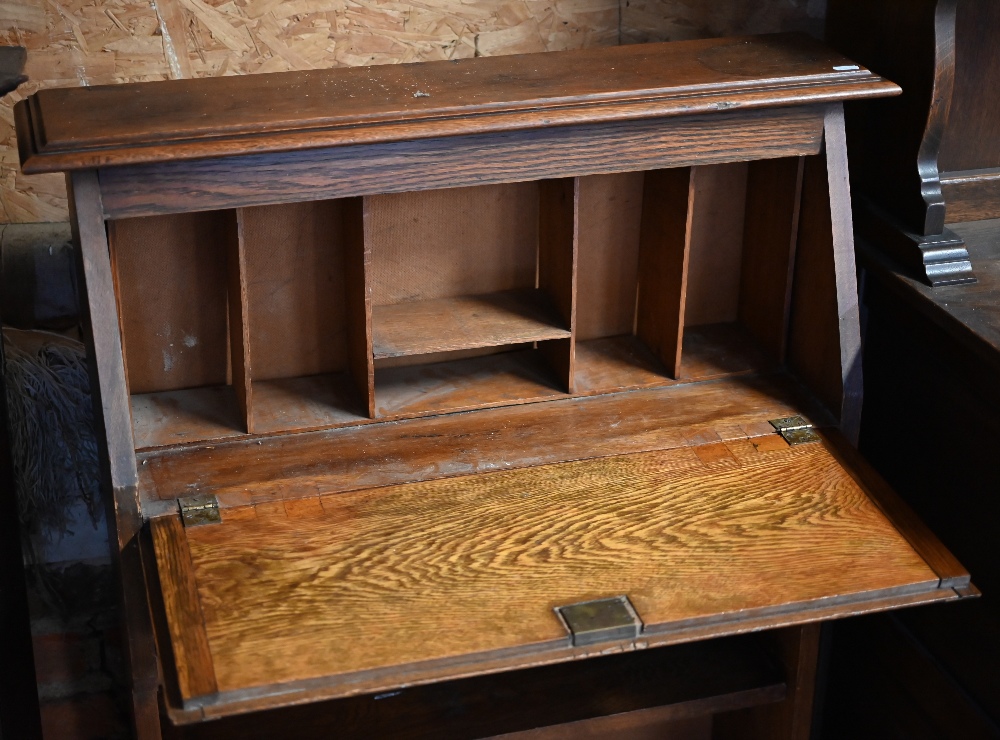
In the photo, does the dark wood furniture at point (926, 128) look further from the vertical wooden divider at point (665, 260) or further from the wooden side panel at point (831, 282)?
the vertical wooden divider at point (665, 260)

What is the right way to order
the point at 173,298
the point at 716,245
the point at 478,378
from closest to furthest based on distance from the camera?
the point at 173,298 < the point at 478,378 < the point at 716,245

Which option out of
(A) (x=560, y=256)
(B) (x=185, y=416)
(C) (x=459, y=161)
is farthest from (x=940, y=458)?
(B) (x=185, y=416)

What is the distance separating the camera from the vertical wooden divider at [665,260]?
69.6 inches

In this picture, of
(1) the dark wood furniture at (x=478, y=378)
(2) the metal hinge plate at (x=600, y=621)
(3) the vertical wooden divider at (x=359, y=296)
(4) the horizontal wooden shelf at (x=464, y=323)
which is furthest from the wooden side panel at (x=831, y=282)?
(3) the vertical wooden divider at (x=359, y=296)

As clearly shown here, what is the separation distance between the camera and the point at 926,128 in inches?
70.2

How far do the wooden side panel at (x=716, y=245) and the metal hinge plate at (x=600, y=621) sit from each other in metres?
0.71

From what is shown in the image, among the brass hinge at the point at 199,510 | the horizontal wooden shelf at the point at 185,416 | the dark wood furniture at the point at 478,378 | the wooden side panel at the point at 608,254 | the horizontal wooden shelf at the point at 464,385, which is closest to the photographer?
the dark wood furniture at the point at 478,378

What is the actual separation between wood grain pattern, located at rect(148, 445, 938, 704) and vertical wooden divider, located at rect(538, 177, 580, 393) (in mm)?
220

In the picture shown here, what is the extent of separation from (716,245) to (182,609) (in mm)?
1064

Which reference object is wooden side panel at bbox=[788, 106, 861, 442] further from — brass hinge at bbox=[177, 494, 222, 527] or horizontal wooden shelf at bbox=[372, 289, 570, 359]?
brass hinge at bbox=[177, 494, 222, 527]

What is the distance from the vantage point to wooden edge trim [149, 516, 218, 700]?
50.5 inches

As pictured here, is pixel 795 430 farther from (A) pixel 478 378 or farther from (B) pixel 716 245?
(A) pixel 478 378

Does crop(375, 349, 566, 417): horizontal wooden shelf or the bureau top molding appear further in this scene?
crop(375, 349, 566, 417): horizontal wooden shelf

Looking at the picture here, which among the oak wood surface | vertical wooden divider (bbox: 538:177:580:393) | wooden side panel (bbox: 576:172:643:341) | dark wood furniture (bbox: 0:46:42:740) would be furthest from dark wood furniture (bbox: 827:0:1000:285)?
dark wood furniture (bbox: 0:46:42:740)
